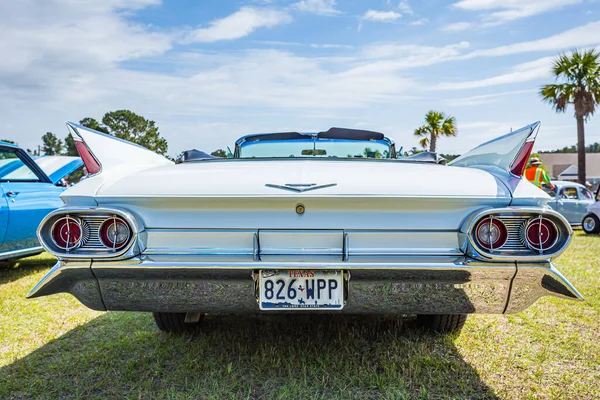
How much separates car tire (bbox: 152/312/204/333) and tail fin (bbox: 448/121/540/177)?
204 cm

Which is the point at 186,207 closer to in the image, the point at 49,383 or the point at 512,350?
the point at 49,383

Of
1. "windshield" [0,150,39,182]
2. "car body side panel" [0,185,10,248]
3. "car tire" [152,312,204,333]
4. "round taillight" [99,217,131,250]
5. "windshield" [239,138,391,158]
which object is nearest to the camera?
"round taillight" [99,217,131,250]

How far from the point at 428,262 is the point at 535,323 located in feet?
6.59

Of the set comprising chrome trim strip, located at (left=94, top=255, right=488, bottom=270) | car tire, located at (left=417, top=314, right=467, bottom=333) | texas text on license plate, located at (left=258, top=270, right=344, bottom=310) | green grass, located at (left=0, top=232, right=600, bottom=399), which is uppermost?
chrome trim strip, located at (left=94, top=255, right=488, bottom=270)

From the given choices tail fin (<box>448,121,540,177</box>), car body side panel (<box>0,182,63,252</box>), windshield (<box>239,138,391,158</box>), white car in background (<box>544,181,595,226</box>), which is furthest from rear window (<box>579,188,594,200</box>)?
car body side panel (<box>0,182,63,252</box>)

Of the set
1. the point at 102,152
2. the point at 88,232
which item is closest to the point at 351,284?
the point at 88,232

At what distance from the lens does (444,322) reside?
302cm

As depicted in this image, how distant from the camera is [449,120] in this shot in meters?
28.6

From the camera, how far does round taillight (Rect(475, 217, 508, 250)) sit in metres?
2.05

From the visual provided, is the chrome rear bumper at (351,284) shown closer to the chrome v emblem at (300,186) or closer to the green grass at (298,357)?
the chrome v emblem at (300,186)

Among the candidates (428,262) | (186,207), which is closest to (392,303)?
(428,262)

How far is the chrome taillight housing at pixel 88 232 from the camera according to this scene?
205 cm

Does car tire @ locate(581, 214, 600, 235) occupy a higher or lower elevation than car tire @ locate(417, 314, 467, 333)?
lower

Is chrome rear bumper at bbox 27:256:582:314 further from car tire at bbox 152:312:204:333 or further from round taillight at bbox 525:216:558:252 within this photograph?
car tire at bbox 152:312:204:333
